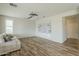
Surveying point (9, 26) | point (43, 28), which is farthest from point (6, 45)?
point (43, 28)

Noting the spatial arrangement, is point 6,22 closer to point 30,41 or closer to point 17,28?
point 17,28

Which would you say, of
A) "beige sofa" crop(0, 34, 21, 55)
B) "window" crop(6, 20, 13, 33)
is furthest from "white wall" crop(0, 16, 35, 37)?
"beige sofa" crop(0, 34, 21, 55)

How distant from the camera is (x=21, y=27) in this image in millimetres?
1703

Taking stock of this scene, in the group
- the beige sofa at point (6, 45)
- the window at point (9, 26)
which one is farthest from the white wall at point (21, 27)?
Result: the beige sofa at point (6, 45)

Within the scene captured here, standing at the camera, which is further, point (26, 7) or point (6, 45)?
point (6, 45)

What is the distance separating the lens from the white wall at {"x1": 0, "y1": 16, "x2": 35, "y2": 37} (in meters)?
1.50

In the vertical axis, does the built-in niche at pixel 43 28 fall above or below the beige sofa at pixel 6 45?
above

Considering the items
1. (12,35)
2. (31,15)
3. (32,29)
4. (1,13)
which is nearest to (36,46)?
(32,29)

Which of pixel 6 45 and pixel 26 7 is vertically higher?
pixel 26 7

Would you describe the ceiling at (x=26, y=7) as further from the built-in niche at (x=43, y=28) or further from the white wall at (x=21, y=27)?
the built-in niche at (x=43, y=28)

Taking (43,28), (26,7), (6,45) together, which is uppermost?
(26,7)

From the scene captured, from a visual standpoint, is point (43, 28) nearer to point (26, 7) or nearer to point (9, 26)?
point (26, 7)

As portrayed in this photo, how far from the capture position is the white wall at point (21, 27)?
1.50m

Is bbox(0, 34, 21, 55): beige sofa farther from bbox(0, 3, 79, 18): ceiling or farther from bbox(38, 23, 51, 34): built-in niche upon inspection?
bbox(38, 23, 51, 34): built-in niche
